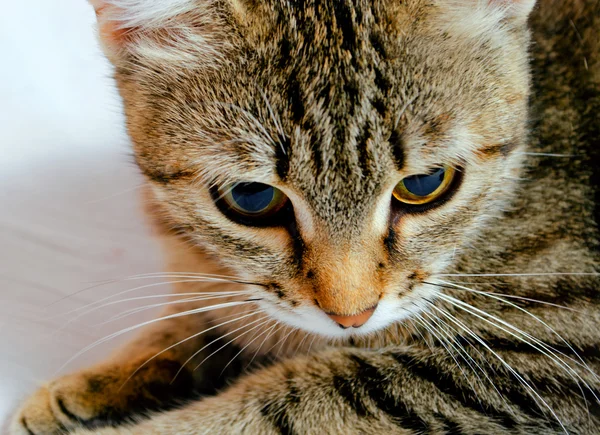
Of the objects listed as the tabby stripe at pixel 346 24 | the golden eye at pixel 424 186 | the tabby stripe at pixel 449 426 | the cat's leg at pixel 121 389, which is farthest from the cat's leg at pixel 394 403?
the tabby stripe at pixel 346 24

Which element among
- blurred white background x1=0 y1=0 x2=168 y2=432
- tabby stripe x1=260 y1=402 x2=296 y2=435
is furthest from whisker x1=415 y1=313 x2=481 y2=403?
blurred white background x1=0 y1=0 x2=168 y2=432

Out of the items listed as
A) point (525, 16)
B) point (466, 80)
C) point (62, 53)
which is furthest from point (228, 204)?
point (62, 53)

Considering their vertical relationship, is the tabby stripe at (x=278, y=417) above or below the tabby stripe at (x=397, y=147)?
below

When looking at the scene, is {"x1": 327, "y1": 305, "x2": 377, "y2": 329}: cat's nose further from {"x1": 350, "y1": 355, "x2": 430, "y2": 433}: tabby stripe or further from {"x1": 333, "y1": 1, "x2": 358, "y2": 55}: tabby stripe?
{"x1": 333, "y1": 1, "x2": 358, "y2": 55}: tabby stripe

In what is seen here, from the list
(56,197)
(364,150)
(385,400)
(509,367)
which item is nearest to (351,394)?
(385,400)

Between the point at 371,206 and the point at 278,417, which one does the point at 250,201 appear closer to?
the point at 371,206

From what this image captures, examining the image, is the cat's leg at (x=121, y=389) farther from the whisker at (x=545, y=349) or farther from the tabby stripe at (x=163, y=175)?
the whisker at (x=545, y=349)

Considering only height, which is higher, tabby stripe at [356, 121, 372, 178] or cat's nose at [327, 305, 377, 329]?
tabby stripe at [356, 121, 372, 178]
